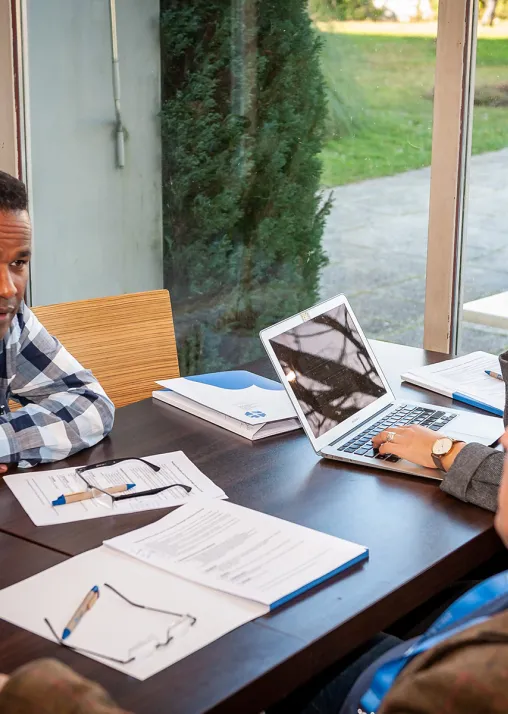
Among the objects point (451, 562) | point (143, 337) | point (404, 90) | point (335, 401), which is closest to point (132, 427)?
point (335, 401)

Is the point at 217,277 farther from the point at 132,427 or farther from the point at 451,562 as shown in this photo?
the point at 451,562

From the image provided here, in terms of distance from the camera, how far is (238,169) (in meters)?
3.79

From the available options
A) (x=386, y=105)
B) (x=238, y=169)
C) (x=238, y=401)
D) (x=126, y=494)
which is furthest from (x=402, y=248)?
(x=126, y=494)

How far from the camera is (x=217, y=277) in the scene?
392cm

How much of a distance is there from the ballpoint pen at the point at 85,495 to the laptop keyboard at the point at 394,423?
420mm

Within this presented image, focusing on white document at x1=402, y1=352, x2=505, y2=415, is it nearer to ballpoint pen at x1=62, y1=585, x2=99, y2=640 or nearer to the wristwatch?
the wristwatch

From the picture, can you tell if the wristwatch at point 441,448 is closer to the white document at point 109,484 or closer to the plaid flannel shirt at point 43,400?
the white document at point 109,484

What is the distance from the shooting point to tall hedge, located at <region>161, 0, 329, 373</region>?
361 centimetres

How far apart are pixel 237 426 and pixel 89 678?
88cm

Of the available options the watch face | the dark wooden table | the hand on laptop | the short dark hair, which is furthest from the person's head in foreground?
the watch face

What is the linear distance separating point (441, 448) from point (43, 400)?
0.81 m

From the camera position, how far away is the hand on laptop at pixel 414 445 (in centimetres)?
165

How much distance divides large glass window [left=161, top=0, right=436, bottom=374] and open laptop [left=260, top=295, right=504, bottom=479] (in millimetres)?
1352

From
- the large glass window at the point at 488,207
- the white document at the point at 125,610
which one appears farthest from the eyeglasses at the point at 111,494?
the large glass window at the point at 488,207
